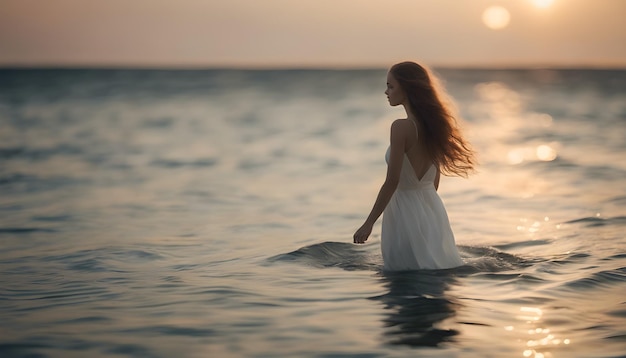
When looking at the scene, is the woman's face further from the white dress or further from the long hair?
the white dress

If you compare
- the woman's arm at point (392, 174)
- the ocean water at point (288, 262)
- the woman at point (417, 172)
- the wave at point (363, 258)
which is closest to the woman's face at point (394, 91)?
the woman at point (417, 172)

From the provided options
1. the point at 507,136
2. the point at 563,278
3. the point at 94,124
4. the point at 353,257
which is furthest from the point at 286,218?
the point at 94,124

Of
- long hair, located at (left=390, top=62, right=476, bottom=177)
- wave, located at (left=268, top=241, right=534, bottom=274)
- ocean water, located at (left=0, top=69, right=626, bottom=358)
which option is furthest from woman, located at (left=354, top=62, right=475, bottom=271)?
wave, located at (left=268, top=241, right=534, bottom=274)

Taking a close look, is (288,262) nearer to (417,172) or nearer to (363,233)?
(363,233)

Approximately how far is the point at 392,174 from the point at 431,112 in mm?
611

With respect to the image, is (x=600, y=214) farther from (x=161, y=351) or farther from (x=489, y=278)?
(x=161, y=351)

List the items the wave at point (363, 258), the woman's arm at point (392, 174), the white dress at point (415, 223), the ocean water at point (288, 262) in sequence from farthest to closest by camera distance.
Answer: the wave at point (363, 258)
the white dress at point (415, 223)
the woman's arm at point (392, 174)
the ocean water at point (288, 262)

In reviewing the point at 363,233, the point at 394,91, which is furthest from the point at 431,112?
the point at 363,233

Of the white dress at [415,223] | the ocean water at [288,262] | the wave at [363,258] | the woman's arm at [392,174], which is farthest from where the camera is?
the wave at [363,258]

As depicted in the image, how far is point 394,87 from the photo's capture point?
7.58 meters

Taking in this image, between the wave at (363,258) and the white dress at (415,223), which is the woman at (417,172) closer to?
the white dress at (415,223)

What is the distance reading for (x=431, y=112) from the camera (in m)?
7.58

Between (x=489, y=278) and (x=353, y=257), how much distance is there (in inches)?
73.2

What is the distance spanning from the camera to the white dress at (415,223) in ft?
25.8
